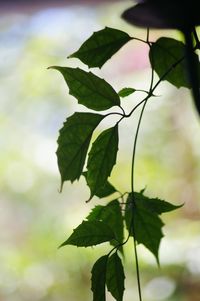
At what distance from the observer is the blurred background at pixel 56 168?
1.67 metres

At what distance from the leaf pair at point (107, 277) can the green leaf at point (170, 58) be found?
0.46ft

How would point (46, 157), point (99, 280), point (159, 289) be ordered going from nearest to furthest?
point (99, 280) < point (159, 289) < point (46, 157)

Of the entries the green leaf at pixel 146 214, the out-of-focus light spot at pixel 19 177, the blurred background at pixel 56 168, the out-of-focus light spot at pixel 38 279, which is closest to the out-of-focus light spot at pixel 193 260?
the blurred background at pixel 56 168

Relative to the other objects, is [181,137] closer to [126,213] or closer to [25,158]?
[25,158]

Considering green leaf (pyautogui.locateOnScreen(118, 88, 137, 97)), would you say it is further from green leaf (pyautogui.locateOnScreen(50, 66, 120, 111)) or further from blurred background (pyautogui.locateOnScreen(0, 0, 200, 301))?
blurred background (pyautogui.locateOnScreen(0, 0, 200, 301))

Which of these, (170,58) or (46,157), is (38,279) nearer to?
(46,157)

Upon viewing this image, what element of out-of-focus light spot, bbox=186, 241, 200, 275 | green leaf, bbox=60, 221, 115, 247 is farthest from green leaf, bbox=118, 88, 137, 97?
out-of-focus light spot, bbox=186, 241, 200, 275

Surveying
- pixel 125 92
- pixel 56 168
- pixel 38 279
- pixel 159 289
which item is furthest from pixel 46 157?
pixel 125 92

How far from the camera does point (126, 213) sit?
39cm

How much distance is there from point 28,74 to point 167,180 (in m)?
0.63

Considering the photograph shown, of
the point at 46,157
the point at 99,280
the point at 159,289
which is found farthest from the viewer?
the point at 46,157

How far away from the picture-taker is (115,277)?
1.16ft

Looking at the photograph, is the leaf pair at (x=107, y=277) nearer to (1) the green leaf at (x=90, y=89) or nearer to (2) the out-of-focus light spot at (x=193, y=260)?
(1) the green leaf at (x=90, y=89)

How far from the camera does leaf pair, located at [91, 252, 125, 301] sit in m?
0.35
